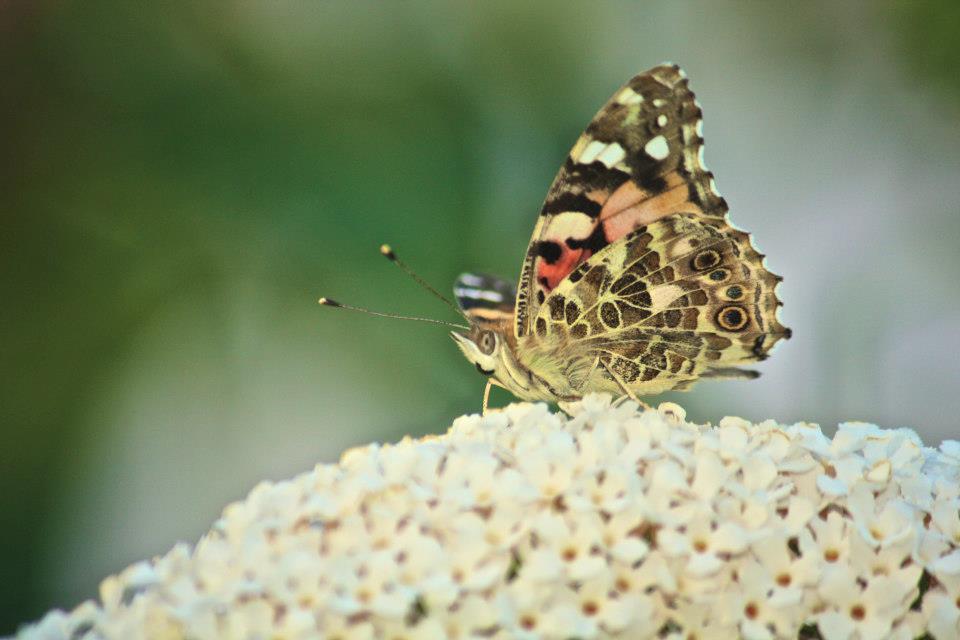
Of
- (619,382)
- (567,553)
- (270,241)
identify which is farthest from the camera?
(270,241)

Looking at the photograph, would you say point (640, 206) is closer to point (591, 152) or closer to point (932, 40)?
point (591, 152)

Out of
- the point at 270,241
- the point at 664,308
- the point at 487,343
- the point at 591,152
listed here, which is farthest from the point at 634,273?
the point at 270,241

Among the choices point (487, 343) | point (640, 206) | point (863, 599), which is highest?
point (640, 206)

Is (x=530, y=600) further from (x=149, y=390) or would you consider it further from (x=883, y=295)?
(x=883, y=295)

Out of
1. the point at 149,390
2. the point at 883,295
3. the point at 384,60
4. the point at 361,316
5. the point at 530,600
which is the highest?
the point at 384,60

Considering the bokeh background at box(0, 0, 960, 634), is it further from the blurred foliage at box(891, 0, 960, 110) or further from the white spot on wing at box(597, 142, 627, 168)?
the white spot on wing at box(597, 142, 627, 168)

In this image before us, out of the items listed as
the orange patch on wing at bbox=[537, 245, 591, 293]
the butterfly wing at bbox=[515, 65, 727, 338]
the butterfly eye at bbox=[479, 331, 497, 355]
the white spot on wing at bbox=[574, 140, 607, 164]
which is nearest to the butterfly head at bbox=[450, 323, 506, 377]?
the butterfly eye at bbox=[479, 331, 497, 355]

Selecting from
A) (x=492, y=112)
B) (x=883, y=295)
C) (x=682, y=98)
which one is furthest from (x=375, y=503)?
(x=883, y=295)
